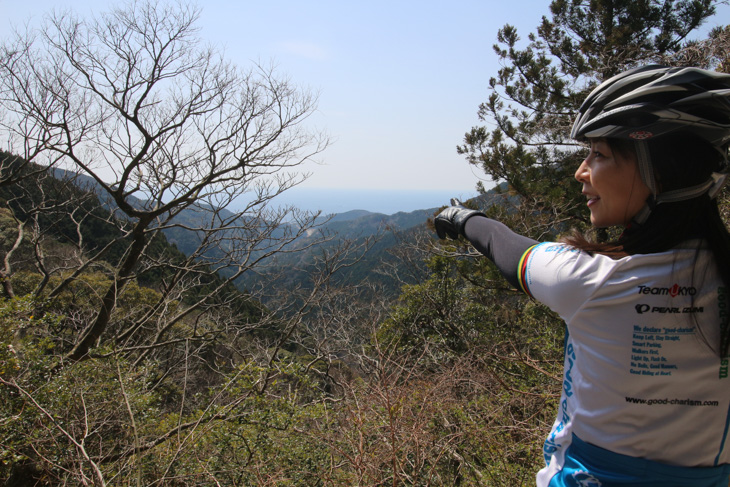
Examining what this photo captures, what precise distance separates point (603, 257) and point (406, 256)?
1134 cm

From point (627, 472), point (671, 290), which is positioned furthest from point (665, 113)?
point (627, 472)

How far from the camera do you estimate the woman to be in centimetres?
70

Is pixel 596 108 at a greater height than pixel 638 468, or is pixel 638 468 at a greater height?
pixel 596 108

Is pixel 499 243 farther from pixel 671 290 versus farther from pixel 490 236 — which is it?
pixel 671 290

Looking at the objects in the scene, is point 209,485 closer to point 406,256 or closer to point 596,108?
point 596,108

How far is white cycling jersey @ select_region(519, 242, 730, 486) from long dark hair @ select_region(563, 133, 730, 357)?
3 cm

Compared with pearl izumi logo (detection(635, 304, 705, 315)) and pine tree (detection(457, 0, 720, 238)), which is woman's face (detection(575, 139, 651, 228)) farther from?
pine tree (detection(457, 0, 720, 238))

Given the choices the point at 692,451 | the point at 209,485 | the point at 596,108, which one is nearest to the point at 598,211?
the point at 596,108

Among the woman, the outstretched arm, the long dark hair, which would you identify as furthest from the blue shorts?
the outstretched arm

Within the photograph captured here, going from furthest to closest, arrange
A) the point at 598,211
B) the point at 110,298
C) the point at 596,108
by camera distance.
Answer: the point at 110,298, the point at 596,108, the point at 598,211

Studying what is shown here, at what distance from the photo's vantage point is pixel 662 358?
0.71 meters

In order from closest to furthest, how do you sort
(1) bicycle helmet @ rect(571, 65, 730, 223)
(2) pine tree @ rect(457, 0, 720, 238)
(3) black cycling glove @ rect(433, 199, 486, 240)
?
(1) bicycle helmet @ rect(571, 65, 730, 223)
(3) black cycling glove @ rect(433, 199, 486, 240)
(2) pine tree @ rect(457, 0, 720, 238)

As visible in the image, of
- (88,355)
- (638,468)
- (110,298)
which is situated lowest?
(88,355)

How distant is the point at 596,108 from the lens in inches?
42.6
